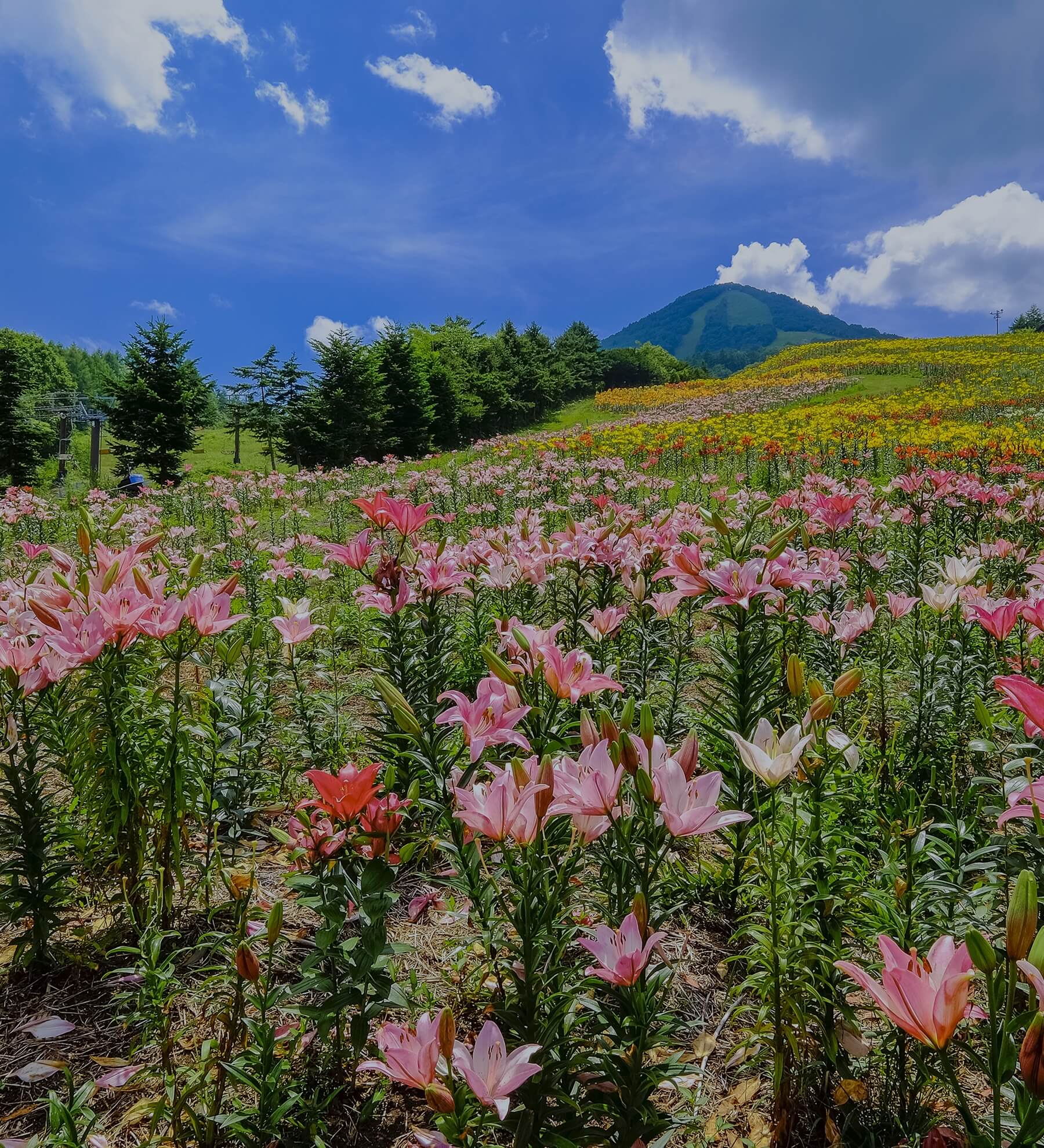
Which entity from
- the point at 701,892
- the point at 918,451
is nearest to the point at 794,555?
the point at 701,892

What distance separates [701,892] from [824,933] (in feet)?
2.14

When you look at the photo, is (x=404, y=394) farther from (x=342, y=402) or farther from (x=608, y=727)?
(x=608, y=727)

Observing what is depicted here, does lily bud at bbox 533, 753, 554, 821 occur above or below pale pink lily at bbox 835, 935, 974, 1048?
above

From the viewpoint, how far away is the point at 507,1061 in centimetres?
90

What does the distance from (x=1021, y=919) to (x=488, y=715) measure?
0.82m

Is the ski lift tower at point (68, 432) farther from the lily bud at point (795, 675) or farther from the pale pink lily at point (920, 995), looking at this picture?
the pale pink lily at point (920, 995)

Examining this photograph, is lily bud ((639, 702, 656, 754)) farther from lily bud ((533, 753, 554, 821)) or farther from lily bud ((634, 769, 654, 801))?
lily bud ((533, 753, 554, 821))

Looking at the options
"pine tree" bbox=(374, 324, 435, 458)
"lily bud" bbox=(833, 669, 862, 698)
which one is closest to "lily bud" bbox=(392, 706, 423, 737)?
"lily bud" bbox=(833, 669, 862, 698)

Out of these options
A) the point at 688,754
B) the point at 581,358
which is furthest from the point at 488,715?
the point at 581,358

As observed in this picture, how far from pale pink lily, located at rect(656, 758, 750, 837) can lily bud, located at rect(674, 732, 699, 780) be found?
0.19ft

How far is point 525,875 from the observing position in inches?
43.9

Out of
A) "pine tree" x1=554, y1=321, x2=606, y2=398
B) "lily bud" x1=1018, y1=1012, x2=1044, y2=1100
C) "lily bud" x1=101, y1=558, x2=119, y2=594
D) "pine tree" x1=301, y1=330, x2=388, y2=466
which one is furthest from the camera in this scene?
"pine tree" x1=554, y1=321, x2=606, y2=398

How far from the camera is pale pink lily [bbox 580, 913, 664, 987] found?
94cm

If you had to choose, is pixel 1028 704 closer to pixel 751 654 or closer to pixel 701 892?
pixel 751 654
